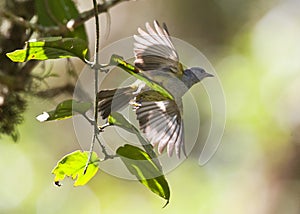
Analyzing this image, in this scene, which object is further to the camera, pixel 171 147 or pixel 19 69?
pixel 19 69

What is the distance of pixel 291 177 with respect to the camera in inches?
93.3

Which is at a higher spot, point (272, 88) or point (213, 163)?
point (272, 88)

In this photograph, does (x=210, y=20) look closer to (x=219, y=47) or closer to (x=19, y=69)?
(x=219, y=47)

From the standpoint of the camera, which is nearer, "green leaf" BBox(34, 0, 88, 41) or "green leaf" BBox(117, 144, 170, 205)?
"green leaf" BBox(117, 144, 170, 205)

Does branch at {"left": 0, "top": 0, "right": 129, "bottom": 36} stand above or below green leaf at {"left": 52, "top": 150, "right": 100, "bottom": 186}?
above

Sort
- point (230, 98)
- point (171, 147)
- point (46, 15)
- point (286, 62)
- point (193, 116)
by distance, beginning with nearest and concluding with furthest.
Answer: point (171, 147), point (46, 15), point (193, 116), point (230, 98), point (286, 62)

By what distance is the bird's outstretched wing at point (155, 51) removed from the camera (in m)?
0.61

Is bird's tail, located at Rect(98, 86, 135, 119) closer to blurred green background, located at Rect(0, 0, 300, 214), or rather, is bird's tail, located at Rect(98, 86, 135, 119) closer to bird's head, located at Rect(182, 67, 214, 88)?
bird's head, located at Rect(182, 67, 214, 88)

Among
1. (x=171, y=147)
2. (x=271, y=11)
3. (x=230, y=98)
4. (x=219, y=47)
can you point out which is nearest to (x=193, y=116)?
(x=171, y=147)

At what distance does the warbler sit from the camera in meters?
0.60

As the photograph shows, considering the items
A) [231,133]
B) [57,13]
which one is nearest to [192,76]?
[57,13]

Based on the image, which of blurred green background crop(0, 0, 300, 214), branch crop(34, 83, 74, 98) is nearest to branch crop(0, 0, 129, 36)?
branch crop(34, 83, 74, 98)

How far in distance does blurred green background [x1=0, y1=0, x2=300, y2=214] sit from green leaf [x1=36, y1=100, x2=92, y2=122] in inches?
56.3

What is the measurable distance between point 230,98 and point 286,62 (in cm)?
32
